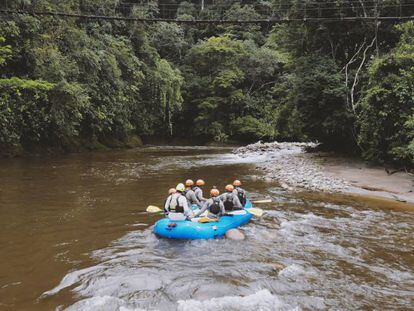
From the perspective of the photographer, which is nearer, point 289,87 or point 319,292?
point 319,292

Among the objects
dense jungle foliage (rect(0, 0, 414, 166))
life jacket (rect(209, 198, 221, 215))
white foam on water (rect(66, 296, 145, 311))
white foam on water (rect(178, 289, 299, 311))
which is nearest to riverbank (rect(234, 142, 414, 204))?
dense jungle foliage (rect(0, 0, 414, 166))

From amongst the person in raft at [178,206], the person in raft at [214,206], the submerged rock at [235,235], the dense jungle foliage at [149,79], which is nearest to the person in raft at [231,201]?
the person in raft at [214,206]

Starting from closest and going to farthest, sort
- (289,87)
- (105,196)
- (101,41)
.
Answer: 1. (105,196)
2. (289,87)
3. (101,41)

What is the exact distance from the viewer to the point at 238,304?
562 cm

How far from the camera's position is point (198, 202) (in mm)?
9844

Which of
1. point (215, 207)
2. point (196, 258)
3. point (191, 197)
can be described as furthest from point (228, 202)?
point (196, 258)

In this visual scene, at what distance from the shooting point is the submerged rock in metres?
8.76

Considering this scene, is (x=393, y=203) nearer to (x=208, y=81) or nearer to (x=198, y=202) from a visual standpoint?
(x=198, y=202)

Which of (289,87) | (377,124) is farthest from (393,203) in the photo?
(289,87)

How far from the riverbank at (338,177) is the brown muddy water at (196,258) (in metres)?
1.27

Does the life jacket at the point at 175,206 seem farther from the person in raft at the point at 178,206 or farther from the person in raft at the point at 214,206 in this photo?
the person in raft at the point at 214,206

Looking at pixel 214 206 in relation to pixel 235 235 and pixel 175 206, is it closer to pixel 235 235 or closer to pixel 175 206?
pixel 235 235

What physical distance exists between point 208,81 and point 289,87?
15.8 m

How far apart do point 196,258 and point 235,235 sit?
1568mm
